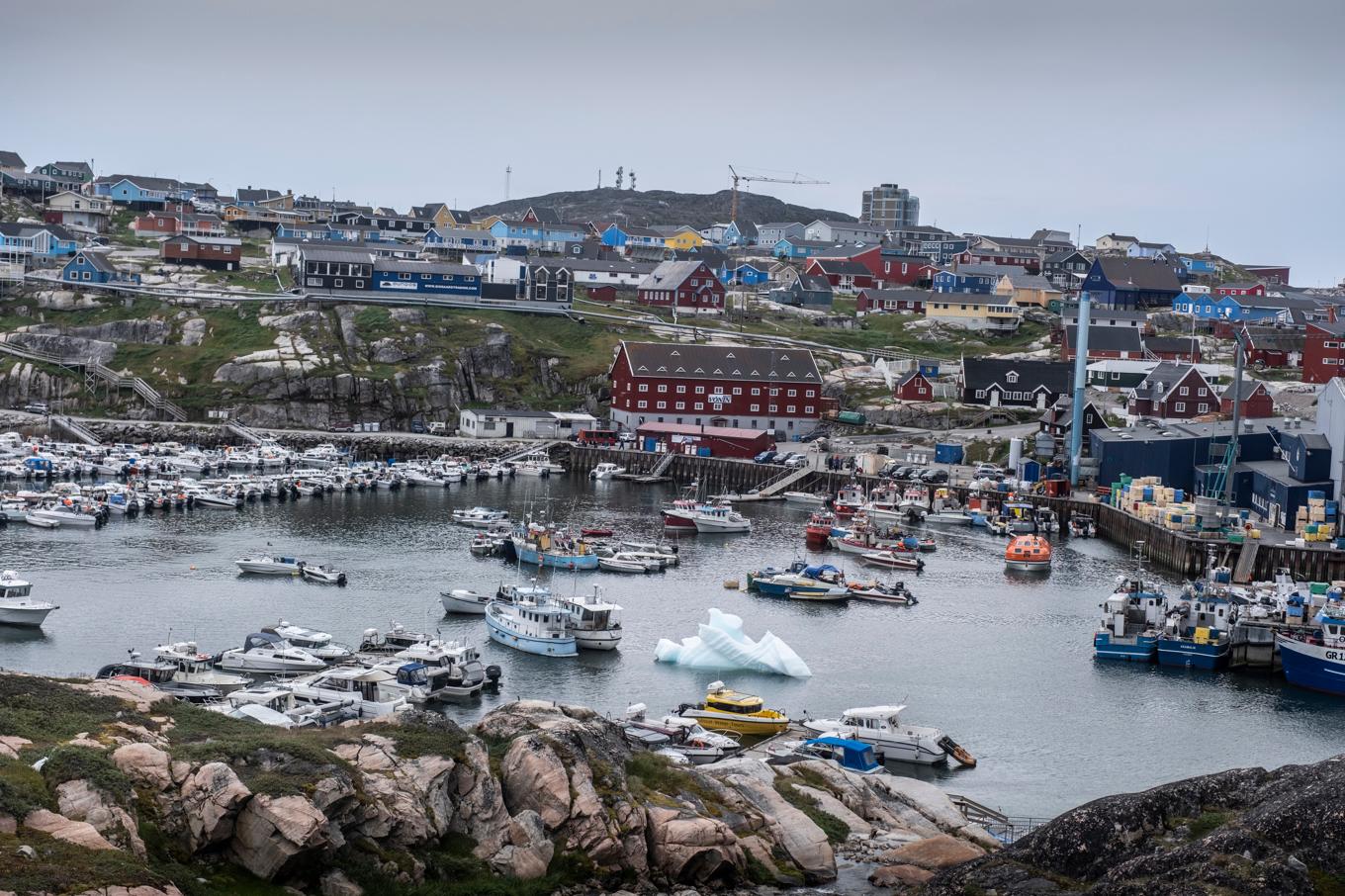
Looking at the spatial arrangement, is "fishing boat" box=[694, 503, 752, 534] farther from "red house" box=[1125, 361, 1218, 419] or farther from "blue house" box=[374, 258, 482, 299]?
"blue house" box=[374, 258, 482, 299]

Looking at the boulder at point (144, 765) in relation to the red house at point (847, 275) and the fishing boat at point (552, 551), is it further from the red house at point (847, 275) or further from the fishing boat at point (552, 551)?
the red house at point (847, 275)

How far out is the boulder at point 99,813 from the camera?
22.7 metres

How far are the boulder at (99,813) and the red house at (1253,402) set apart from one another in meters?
73.8

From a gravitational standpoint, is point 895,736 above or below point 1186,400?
below

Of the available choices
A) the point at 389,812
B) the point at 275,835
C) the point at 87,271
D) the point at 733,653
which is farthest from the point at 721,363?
the point at 275,835

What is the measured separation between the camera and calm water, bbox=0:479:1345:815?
4134 centimetres

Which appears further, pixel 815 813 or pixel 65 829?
pixel 815 813

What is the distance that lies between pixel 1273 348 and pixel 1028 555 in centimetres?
4933

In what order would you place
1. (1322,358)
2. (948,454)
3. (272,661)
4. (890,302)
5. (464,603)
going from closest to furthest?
(272,661) < (464,603) < (948,454) < (1322,358) < (890,302)

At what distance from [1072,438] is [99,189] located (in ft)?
297

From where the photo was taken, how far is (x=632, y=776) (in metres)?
29.2

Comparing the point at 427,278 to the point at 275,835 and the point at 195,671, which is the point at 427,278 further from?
the point at 275,835

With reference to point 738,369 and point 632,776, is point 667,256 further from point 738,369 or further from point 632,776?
point 632,776

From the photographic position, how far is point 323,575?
5712 cm
